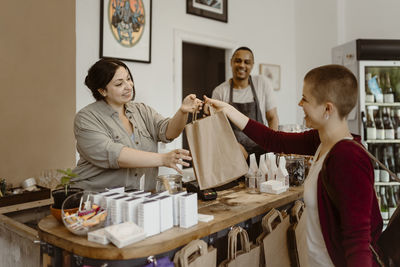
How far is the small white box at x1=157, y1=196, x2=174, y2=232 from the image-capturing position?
4.79ft

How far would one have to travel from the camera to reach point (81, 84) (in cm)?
354

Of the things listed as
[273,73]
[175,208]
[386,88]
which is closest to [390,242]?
[175,208]

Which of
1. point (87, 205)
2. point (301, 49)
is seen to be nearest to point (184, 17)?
point (301, 49)

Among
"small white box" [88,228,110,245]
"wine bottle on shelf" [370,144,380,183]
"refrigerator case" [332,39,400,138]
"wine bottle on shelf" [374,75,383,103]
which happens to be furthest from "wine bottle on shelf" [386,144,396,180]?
"small white box" [88,228,110,245]

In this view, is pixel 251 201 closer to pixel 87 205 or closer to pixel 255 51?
pixel 87 205

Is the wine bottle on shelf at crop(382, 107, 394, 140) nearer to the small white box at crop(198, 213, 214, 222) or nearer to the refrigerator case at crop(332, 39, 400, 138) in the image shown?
the refrigerator case at crop(332, 39, 400, 138)

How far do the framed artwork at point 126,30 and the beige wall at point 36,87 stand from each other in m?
0.46

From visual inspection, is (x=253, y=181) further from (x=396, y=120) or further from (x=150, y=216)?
(x=396, y=120)

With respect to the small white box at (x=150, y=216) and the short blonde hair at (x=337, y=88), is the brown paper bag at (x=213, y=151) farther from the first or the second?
the short blonde hair at (x=337, y=88)

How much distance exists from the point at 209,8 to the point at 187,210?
3.89 metres

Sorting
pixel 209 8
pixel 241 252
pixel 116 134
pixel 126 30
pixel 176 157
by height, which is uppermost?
pixel 209 8

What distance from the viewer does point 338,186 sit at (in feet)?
4.19

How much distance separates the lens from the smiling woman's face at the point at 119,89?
211 centimetres

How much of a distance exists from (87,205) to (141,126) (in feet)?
2.85
